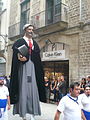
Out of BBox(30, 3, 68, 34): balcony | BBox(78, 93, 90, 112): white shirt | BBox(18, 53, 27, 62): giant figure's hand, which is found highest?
BBox(30, 3, 68, 34): balcony

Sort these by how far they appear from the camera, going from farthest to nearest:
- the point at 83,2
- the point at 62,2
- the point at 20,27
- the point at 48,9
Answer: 1. the point at 20,27
2. the point at 48,9
3. the point at 62,2
4. the point at 83,2

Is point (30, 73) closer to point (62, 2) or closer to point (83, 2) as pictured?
point (83, 2)

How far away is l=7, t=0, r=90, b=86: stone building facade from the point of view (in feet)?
44.3

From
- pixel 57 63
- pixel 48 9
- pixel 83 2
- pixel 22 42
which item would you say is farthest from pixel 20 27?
pixel 22 42

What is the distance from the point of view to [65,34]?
14766 mm

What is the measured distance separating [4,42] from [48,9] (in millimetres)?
7529

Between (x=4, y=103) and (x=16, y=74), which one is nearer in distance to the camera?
(x=16, y=74)

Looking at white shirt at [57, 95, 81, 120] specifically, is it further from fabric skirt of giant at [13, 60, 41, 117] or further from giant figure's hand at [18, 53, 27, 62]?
→ giant figure's hand at [18, 53, 27, 62]

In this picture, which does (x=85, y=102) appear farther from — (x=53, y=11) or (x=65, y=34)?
(x=53, y=11)

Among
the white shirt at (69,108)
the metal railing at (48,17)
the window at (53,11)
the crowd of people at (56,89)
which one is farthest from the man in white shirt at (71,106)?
the window at (53,11)

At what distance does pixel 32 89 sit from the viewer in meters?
4.54

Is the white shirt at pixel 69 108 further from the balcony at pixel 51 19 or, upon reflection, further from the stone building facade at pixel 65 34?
the balcony at pixel 51 19

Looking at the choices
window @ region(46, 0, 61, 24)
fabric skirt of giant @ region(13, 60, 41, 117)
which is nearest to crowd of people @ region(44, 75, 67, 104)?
window @ region(46, 0, 61, 24)

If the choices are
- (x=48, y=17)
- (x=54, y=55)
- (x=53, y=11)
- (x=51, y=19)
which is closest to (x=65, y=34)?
(x=54, y=55)
